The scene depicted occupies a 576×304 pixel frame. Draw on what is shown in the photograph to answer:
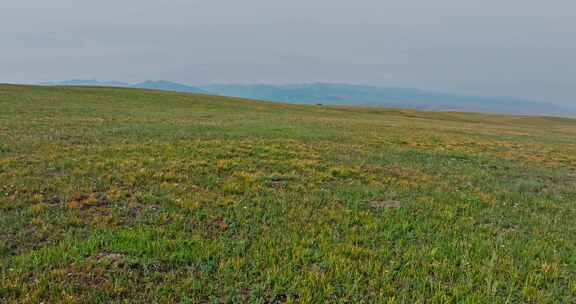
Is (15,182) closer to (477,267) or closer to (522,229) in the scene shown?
(477,267)

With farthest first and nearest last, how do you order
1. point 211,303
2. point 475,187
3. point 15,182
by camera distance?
1. point 475,187
2. point 15,182
3. point 211,303

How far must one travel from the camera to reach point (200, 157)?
10781 mm

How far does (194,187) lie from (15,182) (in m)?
3.84

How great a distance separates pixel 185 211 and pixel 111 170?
3.61m

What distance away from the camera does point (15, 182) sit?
7098 mm

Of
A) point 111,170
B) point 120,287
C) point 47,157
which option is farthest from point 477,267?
point 47,157

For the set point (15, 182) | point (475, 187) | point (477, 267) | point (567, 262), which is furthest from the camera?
point (475, 187)

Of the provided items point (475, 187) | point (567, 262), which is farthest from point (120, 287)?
point (475, 187)

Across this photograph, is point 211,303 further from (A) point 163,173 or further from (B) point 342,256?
(A) point 163,173

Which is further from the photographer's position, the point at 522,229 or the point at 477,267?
the point at 522,229

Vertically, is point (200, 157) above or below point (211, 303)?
above

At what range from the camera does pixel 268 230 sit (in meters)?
5.54

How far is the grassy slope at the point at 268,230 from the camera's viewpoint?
4023mm

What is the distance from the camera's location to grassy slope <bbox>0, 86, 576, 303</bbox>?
402cm
